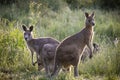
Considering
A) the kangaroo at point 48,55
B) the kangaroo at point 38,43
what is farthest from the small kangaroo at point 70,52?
the kangaroo at point 38,43

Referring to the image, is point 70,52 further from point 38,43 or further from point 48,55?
point 38,43

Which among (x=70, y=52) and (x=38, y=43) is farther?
(x=38, y=43)

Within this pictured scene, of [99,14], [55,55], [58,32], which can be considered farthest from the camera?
[99,14]

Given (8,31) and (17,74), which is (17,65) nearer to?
(17,74)

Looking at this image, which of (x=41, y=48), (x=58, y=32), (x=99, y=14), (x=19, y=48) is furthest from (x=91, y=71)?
(x=99, y=14)

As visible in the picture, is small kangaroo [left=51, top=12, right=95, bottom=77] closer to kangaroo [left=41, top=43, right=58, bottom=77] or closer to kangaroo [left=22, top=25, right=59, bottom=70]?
kangaroo [left=41, top=43, right=58, bottom=77]

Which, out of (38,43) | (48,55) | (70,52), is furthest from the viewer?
(38,43)

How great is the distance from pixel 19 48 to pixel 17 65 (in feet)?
2.95

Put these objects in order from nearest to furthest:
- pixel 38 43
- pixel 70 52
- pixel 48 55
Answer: pixel 70 52 < pixel 48 55 < pixel 38 43

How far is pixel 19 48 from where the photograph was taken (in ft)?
42.0

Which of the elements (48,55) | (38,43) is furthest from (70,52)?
(38,43)

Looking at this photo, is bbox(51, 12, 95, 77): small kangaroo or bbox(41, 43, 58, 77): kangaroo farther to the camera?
bbox(41, 43, 58, 77): kangaroo

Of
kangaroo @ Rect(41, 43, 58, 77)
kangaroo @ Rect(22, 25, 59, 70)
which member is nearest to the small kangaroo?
kangaroo @ Rect(41, 43, 58, 77)

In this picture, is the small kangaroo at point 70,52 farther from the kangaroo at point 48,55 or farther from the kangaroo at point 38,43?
the kangaroo at point 38,43
